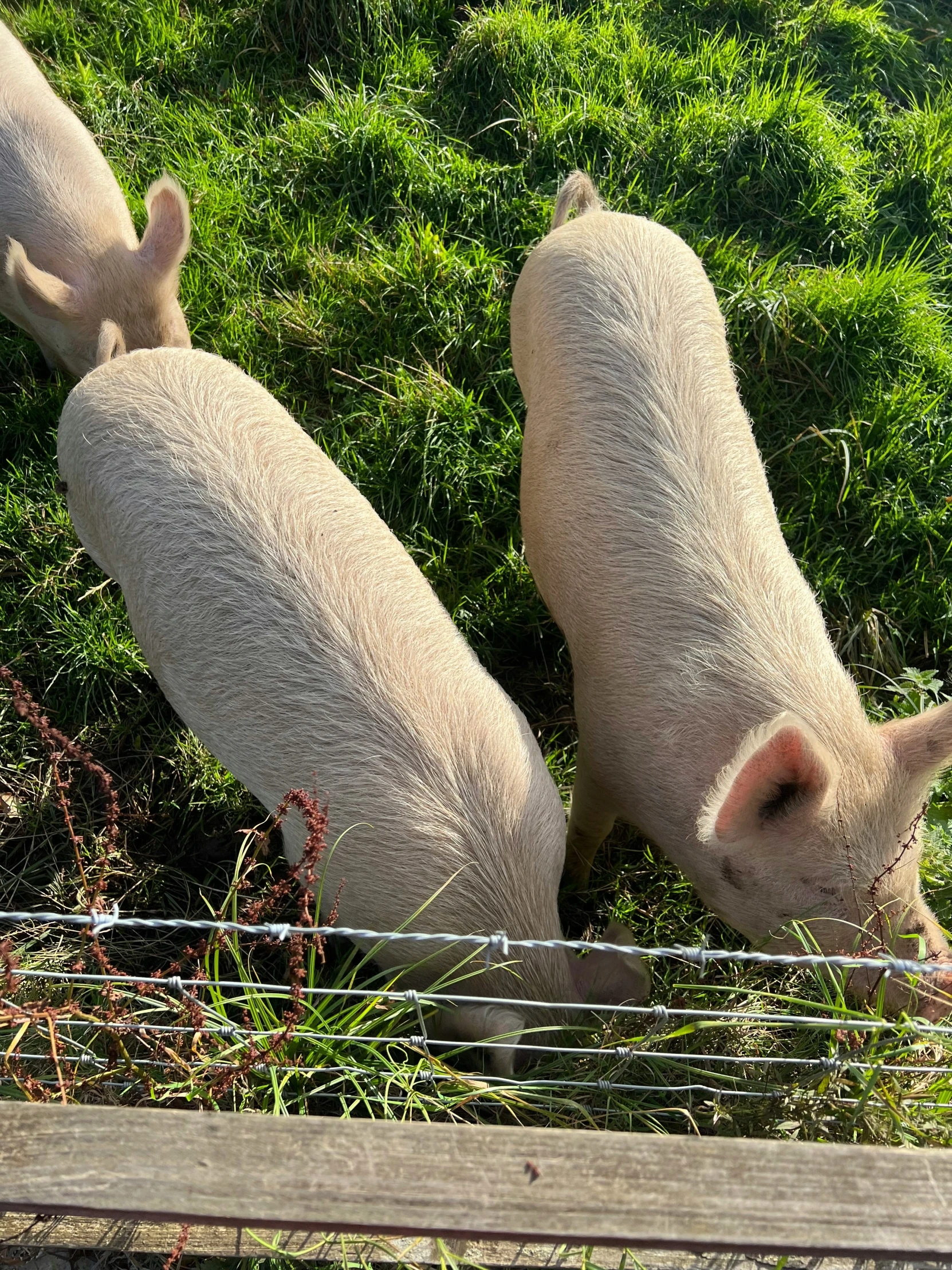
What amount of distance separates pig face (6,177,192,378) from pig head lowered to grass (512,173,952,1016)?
58.3 inches

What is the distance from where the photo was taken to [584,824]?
3160 millimetres

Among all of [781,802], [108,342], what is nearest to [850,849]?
[781,802]

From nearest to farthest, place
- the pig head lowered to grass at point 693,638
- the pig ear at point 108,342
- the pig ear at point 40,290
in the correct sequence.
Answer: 1. the pig head lowered to grass at point 693,638
2. the pig ear at point 108,342
3. the pig ear at point 40,290

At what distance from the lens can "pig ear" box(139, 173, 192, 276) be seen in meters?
3.68

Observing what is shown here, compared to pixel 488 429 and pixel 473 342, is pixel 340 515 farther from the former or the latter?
pixel 473 342

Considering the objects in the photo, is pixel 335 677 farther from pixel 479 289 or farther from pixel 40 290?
pixel 479 289

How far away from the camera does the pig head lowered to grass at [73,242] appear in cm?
371

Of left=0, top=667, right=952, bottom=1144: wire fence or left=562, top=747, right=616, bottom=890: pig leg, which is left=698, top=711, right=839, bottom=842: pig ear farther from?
left=562, top=747, right=616, bottom=890: pig leg

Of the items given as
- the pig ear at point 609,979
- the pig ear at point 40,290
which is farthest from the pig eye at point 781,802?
the pig ear at point 40,290

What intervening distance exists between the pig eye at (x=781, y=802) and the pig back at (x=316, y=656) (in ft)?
2.03

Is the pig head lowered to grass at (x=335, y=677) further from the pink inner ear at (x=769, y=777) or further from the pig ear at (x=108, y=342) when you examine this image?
the pink inner ear at (x=769, y=777)

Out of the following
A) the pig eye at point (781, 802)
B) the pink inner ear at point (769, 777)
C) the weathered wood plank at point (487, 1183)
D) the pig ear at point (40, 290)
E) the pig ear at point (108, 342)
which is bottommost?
the pig eye at point (781, 802)

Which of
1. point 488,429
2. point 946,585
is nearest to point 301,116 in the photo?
point 488,429

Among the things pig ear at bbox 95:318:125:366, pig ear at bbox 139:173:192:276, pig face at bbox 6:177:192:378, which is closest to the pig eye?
pig ear at bbox 95:318:125:366
